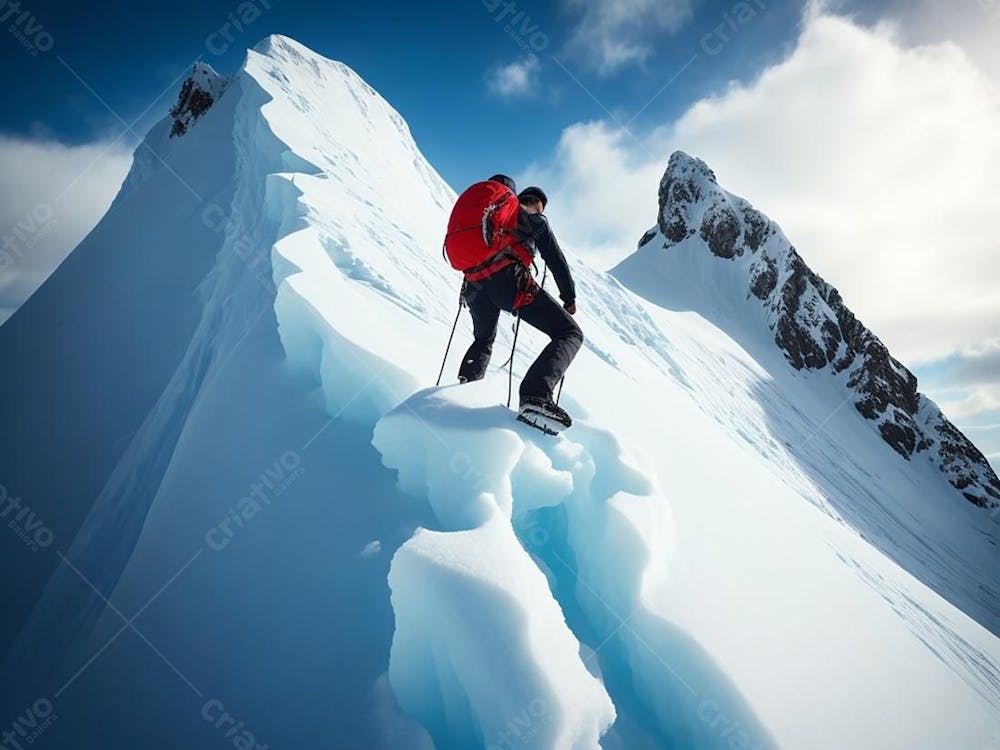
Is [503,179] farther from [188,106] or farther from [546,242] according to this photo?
[188,106]

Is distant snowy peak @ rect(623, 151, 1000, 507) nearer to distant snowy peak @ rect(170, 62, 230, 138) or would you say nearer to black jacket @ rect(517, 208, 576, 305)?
distant snowy peak @ rect(170, 62, 230, 138)

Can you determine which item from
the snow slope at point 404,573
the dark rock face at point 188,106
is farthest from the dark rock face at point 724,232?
the snow slope at point 404,573

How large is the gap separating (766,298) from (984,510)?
2716 cm

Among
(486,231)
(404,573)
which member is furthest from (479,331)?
(404,573)

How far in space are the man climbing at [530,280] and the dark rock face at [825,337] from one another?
159 ft

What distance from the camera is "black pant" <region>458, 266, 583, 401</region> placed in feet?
9.60

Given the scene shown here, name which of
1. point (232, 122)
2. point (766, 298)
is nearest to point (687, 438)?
point (232, 122)

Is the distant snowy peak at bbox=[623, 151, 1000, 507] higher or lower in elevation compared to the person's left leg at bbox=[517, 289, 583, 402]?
higher

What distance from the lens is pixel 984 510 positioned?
41812 mm

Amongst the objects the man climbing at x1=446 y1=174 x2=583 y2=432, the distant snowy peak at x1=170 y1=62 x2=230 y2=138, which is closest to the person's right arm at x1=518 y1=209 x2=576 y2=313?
the man climbing at x1=446 y1=174 x2=583 y2=432

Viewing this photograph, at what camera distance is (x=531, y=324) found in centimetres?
331

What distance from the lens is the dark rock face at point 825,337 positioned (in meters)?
44.7

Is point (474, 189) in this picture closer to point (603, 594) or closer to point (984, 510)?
point (603, 594)

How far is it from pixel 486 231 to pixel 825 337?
55.4 m
